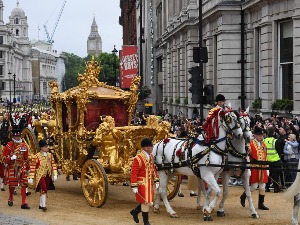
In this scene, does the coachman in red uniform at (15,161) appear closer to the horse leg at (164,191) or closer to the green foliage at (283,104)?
the horse leg at (164,191)

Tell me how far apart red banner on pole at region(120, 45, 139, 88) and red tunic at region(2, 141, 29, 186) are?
111ft

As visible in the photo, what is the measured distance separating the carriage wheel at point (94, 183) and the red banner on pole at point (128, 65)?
34507 mm

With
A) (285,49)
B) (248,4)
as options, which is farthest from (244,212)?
(248,4)

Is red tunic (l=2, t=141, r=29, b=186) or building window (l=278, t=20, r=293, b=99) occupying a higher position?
building window (l=278, t=20, r=293, b=99)

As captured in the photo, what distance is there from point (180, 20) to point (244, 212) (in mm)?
31934

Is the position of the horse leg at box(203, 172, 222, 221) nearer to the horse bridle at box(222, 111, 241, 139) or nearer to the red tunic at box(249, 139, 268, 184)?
the horse bridle at box(222, 111, 241, 139)

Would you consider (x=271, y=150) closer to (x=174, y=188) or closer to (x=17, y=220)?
(x=174, y=188)

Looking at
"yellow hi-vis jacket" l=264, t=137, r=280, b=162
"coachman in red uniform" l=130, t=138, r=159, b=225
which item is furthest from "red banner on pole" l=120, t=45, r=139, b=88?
"coachman in red uniform" l=130, t=138, r=159, b=225

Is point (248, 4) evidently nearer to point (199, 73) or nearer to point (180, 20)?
point (199, 73)

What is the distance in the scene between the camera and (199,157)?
14.9 metres

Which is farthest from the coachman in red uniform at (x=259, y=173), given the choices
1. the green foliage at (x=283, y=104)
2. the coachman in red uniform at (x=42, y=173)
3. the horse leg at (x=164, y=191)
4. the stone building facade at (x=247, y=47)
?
the green foliage at (x=283, y=104)

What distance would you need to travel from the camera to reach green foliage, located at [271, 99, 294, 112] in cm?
2680

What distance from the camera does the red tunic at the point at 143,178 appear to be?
530 inches

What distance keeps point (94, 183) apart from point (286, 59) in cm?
1358
